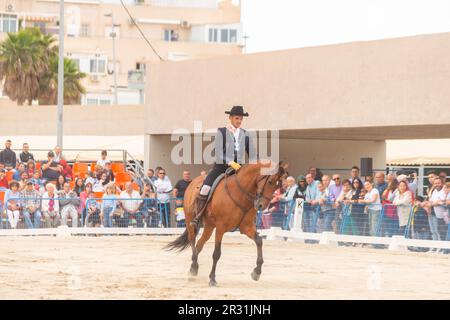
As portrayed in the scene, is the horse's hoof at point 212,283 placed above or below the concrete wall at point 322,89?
below

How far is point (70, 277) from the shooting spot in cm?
1625

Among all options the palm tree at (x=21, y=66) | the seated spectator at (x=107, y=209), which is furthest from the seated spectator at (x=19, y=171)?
the palm tree at (x=21, y=66)

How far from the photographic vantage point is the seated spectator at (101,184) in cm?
2980

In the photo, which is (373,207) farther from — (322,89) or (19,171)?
(19,171)

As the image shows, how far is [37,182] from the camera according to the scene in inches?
1163

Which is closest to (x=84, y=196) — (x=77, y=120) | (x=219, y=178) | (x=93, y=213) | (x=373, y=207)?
(x=93, y=213)

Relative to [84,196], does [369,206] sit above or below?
below

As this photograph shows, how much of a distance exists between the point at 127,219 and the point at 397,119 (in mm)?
7695

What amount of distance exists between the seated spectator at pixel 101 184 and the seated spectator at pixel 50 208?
1672mm

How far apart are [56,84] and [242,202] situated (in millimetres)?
52057

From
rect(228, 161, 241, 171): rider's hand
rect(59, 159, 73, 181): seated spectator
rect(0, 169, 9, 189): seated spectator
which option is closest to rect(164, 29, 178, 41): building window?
rect(59, 159, 73, 181): seated spectator

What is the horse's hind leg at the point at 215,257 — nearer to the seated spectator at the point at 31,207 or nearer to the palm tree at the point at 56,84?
the seated spectator at the point at 31,207
